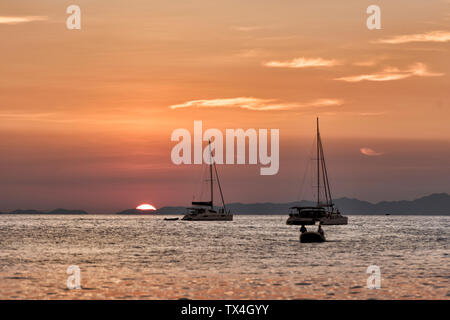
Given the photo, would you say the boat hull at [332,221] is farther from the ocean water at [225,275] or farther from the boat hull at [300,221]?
the ocean water at [225,275]

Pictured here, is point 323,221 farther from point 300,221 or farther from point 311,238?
point 311,238

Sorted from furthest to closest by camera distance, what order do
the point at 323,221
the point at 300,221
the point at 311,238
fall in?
the point at 300,221 → the point at 323,221 → the point at 311,238

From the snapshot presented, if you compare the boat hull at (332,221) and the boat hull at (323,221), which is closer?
the boat hull at (332,221)

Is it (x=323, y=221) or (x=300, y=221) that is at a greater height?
(x=323, y=221)

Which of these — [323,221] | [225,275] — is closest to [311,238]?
[225,275]

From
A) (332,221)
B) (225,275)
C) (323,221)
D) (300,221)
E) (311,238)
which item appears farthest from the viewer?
(300,221)

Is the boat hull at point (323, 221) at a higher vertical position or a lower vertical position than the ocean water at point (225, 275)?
higher

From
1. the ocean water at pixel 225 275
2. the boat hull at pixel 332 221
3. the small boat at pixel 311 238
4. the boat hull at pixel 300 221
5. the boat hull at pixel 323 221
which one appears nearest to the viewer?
the ocean water at pixel 225 275

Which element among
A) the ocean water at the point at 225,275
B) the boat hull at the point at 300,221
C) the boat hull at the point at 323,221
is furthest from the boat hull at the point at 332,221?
the ocean water at the point at 225,275

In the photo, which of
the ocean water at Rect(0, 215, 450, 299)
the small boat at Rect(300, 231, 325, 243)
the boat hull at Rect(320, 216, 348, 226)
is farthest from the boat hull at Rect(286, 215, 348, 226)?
the ocean water at Rect(0, 215, 450, 299)

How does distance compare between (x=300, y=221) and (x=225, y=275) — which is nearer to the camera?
(x=225, y=275)

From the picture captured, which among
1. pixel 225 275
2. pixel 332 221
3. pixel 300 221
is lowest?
pixel 225 275
